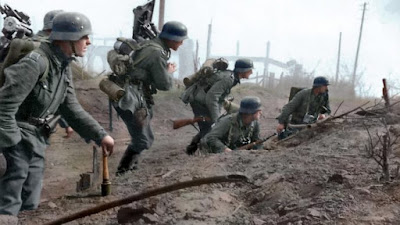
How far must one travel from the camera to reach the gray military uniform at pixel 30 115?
3.04m

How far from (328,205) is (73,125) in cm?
197

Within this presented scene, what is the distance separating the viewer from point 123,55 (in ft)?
18.7

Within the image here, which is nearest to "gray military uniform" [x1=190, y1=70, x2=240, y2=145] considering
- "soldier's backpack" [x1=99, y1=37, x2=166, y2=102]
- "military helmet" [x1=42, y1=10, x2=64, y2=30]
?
"soldier's backpack" [x1=99, y1=37, x2=166, y2=102]

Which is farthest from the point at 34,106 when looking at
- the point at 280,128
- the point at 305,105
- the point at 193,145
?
the point at 305,105

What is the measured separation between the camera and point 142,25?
267 inches

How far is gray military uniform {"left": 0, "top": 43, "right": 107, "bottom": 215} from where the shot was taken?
304 cm

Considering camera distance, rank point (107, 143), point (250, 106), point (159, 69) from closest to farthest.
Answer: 1. point (107, 143)
2. point (159, 69)
3. point (250, 106)

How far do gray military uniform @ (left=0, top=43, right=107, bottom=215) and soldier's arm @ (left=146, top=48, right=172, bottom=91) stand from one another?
1.87m

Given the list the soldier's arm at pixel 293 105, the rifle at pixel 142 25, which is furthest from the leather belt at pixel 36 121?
the soldier's arm at pixel 293 105

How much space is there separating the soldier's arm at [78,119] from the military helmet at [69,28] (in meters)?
0.40

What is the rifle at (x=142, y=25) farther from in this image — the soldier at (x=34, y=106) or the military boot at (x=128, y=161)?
the soldier at (x=34, y=106)

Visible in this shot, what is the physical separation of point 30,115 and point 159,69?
2.27m

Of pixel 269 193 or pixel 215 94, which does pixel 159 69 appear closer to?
pixel 215 94

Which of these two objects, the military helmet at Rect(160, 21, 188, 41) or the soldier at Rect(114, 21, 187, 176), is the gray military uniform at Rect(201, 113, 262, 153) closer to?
the soldier at Rect(114, 21, 187, 176)
